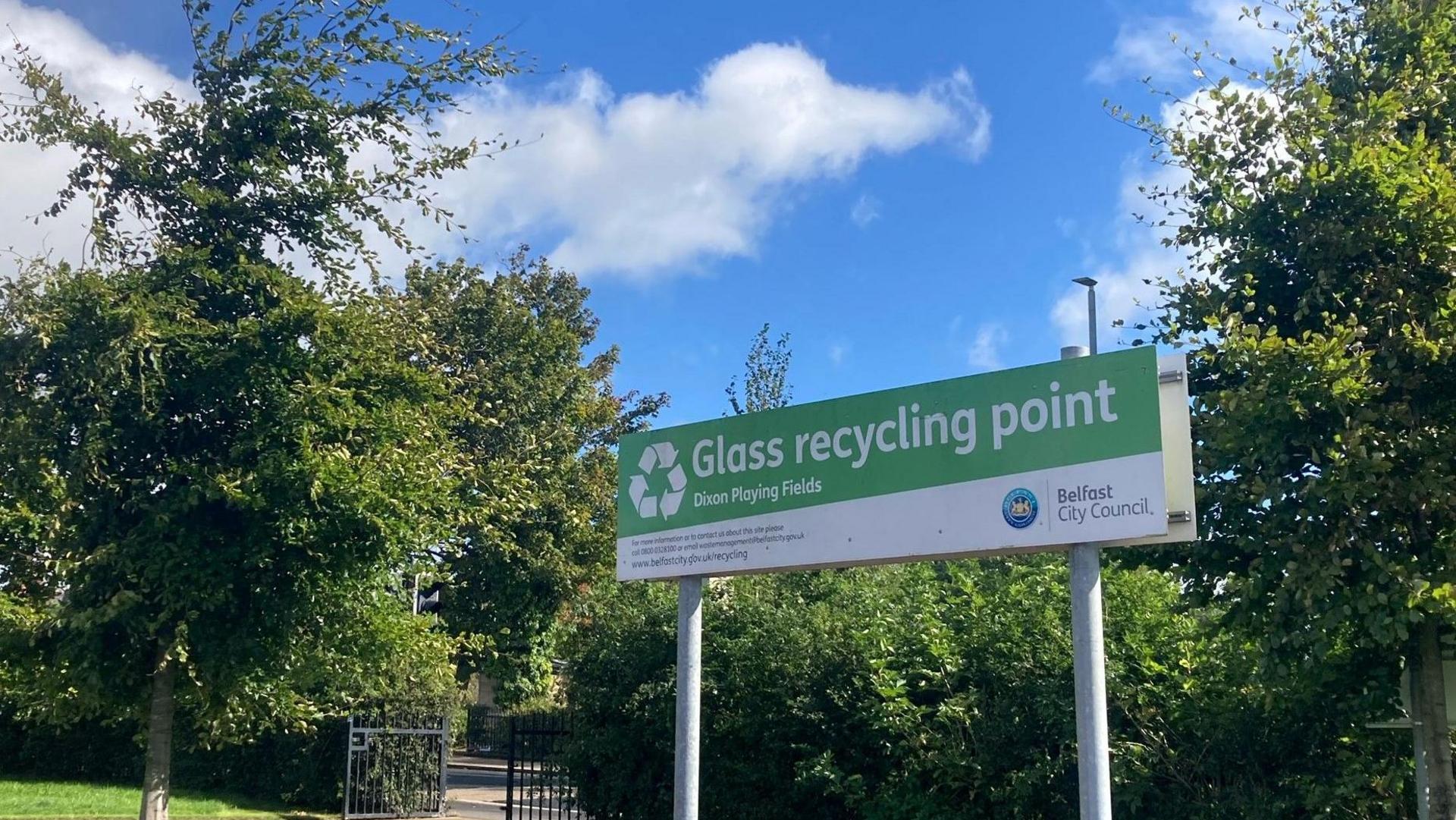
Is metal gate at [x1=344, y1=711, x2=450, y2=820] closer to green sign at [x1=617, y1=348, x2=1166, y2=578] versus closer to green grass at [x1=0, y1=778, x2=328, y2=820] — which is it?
green grass at [x1=0, y1=778, x2=328, y2=820]

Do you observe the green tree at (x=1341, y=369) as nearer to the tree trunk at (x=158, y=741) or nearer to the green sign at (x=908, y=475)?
the green sign at (x=908, y=475)

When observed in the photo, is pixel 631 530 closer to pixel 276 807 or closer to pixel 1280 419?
pixel 1280 419

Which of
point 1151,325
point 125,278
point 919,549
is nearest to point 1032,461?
point 919,549

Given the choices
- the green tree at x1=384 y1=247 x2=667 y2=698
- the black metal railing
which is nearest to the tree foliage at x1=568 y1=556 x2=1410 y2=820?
the green tree at x1=384 y1=247 x2=667 y2=698

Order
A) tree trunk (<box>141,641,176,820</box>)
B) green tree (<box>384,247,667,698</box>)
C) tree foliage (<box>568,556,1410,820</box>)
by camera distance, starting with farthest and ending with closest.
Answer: green tree (<box>384,247,667,698</box>) → tree trunk (<box>141,641,176,820</box>) → tree foliage (<box>568,556,1410,820</box>)

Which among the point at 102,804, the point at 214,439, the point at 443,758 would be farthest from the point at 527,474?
the point at 214,439

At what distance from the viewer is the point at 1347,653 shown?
6.88 meters

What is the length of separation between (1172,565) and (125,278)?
813cm

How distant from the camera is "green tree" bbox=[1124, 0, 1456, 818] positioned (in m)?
6.04

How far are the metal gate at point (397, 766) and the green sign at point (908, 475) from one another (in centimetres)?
1232

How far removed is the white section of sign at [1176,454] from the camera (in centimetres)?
581

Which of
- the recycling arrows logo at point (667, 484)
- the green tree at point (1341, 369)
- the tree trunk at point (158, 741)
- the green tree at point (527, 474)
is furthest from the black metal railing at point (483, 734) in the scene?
the green tree at point (1341, 369)

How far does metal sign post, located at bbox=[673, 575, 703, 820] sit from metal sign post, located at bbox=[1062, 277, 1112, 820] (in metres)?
2.53

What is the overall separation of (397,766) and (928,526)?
14920mm
